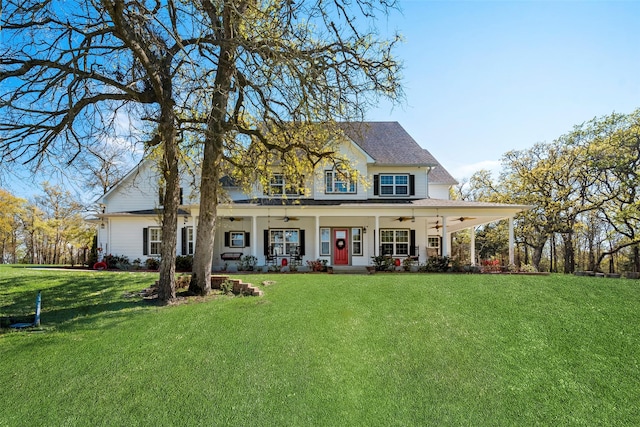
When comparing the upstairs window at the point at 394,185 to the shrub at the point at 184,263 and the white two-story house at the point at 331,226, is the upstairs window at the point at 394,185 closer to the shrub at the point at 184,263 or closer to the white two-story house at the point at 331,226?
the white two-story house at the point at 331,226

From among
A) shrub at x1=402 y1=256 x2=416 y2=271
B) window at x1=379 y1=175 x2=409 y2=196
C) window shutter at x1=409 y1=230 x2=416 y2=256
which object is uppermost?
window at x1=379 y1=175 x2=409 y2=196

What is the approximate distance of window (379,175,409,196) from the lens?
20781mm

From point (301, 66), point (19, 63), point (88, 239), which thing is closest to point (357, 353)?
point (301, 66)

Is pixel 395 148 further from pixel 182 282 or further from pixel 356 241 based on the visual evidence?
pixel 182 282

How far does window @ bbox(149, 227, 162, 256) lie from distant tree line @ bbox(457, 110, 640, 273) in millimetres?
24738

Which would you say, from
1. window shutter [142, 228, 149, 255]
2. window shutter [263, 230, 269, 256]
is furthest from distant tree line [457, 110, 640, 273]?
window shutter [142, 228, 149, 255]

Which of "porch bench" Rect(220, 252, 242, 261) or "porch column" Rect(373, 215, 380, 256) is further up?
"porch column" Rect(373, 215, 380, 256)

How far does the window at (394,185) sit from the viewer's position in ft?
68.2

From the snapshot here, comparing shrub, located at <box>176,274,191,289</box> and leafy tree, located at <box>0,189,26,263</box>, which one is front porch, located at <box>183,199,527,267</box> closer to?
shrub, located at <box>176,274,191,289</box>

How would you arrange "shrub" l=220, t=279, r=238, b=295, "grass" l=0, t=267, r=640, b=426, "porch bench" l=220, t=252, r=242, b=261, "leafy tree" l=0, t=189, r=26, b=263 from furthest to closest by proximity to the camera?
1. "leafy tree" l=0, t=189, r=26, b=263
2. "porch bench" l=220, t=252, r=242, b=261
3. "shrub" l=220, t=279, r=238, b=295
4. "grass" l=0, t=267, r=640, b=426

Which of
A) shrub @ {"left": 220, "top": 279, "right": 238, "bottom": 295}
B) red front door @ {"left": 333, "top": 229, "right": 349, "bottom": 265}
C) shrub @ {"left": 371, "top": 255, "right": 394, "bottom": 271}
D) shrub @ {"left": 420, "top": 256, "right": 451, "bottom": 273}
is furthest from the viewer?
red front door @ {"left": 333, "top": 229, "right": 349, "bottom": 265}

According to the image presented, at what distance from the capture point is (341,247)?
2034 cm

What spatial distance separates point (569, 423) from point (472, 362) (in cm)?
155

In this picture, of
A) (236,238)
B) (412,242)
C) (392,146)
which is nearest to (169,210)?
(236,238)
